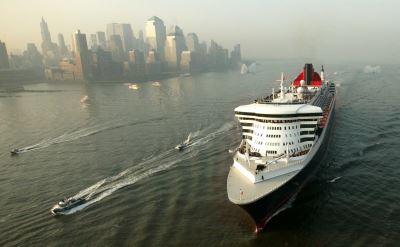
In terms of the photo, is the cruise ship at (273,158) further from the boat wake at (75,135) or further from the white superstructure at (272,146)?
the boat wake at (75,135)

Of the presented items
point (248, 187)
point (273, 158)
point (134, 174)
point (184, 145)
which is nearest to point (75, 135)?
point (184, 145)

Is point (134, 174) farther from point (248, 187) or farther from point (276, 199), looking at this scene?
point (276, 199)

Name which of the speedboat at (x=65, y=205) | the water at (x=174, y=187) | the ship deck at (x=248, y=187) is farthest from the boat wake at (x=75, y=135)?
the ship deck at (x=248, y=187)

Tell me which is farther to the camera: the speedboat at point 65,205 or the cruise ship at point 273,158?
the speedboat at point 65,205

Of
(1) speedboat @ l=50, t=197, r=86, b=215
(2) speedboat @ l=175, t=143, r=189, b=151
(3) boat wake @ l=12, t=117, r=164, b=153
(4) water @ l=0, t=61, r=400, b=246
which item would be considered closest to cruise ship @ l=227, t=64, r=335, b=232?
(4) water @ l=0, t=61, r=400, b=246

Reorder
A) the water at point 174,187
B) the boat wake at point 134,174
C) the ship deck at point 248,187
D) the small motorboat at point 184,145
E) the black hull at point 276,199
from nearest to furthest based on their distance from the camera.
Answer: the black hull at point 276,199
the water at point 174,187
the ship deck at point 248,187
the boat wake at point 134,174
the small motorboat at point 184,145

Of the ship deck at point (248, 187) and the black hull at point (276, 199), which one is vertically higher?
the ship deck at point (248, 187)

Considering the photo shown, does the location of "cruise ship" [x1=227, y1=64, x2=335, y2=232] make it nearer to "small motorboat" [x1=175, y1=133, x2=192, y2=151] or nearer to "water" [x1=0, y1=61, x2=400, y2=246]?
"water" [x1=0, y1=61, x2=400, y2=246]
